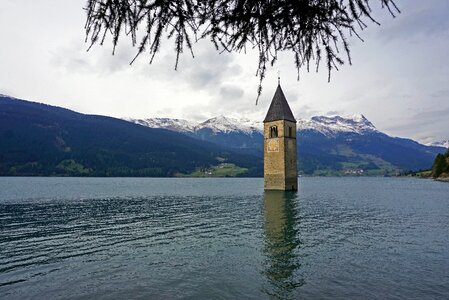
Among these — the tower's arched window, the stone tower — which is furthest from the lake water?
the tower's arched window

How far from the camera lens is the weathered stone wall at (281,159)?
7319cm

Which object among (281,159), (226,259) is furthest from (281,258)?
(281,159)

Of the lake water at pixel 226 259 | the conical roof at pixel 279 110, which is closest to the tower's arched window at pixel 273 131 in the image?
the conical roof at pixel 279 110

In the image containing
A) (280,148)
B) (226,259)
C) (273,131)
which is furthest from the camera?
(273,131)

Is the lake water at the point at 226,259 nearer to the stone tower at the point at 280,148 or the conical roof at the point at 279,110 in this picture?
the stone tower at the point at 280,148

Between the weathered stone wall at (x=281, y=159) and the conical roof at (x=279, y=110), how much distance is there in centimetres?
119

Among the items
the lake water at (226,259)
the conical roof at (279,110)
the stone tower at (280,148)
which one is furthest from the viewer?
the conical roof at (279,110)

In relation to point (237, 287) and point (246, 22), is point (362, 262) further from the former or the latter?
point (246, 22)

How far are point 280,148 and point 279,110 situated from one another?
957cm

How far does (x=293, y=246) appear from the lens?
22.4 m

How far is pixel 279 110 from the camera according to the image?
7694 centimetres

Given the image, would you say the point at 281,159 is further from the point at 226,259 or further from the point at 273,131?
the point at 226,259

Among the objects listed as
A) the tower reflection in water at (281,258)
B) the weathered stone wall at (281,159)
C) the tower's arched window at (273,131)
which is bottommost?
the tower reflection in water at (281,258)

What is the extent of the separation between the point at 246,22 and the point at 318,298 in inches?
466
